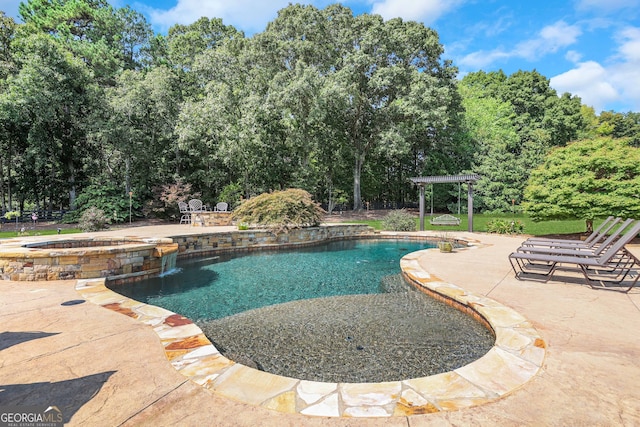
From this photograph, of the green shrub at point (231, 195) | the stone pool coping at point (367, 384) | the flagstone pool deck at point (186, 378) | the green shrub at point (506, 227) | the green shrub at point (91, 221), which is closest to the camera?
the flagstone pool deck at point (186, 378)

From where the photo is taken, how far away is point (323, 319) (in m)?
4.33

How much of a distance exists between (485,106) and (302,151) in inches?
684

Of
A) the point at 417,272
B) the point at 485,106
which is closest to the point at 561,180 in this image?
the point at 417,272

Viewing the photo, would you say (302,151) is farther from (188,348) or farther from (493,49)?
(188,348)

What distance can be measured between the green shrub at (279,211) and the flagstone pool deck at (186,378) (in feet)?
25.1

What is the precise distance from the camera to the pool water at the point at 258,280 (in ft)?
16.9

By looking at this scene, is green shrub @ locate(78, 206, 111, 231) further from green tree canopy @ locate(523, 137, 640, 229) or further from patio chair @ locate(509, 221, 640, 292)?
green tree canopy @ locate(523, 137, 640, 229)

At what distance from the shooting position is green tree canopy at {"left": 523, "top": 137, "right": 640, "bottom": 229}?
9.19 meters

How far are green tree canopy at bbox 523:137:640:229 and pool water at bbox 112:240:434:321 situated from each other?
5.41 metres

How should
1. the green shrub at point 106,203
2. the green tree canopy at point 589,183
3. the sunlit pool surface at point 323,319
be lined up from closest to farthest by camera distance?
the sunlit pool surface at point 323,319
the green tree canopy at point 589,183
the green shrub at point 106,203

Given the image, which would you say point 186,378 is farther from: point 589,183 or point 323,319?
point 589,183

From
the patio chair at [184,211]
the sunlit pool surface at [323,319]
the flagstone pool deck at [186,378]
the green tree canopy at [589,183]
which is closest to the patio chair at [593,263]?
the flagstone pool deck at [186,378]

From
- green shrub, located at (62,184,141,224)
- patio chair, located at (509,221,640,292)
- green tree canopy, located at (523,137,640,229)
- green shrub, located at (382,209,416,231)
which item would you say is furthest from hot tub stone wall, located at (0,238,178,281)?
green tree canopy, located at (523,137,640,229)

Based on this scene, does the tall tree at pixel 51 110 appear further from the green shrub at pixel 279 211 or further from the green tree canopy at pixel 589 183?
the green tree canopy at pixel 589 183
